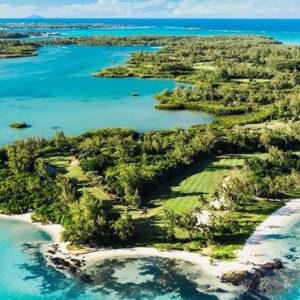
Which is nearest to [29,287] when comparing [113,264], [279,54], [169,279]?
[113,264]

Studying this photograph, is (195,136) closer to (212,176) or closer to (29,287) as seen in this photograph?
(212,176)

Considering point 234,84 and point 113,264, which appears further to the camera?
point 234,84

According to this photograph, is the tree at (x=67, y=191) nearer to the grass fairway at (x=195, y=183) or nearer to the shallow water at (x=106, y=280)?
the shallow water at (x=106, y=280)

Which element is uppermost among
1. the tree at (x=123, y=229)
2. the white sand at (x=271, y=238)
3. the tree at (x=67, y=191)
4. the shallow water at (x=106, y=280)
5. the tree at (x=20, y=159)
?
the tree at (x=20, y=159)

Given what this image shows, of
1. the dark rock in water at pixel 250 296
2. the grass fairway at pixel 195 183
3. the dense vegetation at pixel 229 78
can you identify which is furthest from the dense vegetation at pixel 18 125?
the dark rock in water at pixel 250 296

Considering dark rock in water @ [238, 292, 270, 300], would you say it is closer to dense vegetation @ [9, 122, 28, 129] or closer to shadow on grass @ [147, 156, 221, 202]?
shadow on grass @ [147, 156, 221, 202]

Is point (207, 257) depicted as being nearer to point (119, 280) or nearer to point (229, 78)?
point (119, 280)

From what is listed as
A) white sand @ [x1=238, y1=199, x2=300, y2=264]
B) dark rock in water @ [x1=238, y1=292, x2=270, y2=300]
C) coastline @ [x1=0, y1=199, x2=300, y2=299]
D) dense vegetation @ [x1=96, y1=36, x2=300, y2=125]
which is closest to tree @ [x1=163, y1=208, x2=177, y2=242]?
coastline @ [x1=0, y1=199, x2=300, y2=299]
